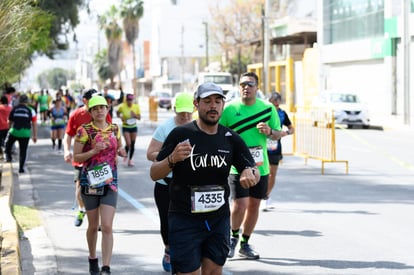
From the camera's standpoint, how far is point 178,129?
20.0 feet

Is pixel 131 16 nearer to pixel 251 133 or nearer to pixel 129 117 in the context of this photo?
pixel 129 117

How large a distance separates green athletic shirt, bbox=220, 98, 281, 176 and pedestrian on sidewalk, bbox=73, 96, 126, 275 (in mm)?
1236

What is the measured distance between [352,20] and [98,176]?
42.7m

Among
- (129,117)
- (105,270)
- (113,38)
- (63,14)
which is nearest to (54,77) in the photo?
(113,38)

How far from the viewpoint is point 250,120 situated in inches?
365

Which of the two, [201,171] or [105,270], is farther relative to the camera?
[105,270]

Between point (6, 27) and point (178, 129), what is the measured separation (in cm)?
550

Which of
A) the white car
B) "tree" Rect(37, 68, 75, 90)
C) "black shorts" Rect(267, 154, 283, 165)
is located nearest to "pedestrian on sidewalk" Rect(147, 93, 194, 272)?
"black shorts" Rect(267, 154, 283, 165)

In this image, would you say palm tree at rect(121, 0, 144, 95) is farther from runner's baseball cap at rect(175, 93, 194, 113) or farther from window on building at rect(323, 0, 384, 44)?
runner's baseball cap at rect(175, 93, 194, 113)

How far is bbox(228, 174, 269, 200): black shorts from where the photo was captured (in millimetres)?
9016

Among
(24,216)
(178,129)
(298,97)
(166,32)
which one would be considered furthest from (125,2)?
(178,129)

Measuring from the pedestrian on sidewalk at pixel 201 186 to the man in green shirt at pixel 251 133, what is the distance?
2.99m

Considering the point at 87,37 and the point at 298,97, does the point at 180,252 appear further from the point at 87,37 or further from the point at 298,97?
the point at 87,37

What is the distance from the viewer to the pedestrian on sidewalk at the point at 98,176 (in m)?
8.27
